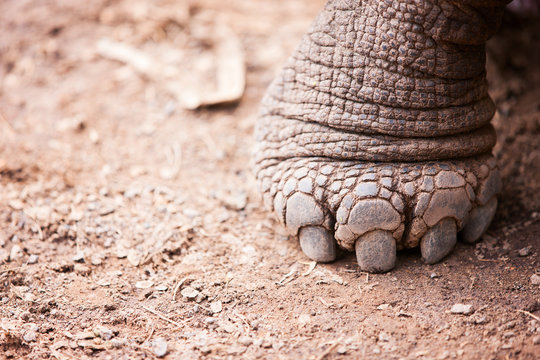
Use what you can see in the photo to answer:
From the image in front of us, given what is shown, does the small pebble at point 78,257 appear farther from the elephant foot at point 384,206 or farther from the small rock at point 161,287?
the elephant foot at point 384,206

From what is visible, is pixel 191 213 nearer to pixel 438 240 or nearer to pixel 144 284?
pixel 144 284

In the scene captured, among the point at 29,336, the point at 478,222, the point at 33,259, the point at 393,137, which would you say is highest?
the point at 393,137

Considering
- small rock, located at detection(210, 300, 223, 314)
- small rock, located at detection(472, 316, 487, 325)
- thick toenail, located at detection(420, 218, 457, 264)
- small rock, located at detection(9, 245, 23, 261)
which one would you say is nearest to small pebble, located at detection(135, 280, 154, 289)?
small rock, located at detection(210, 300, 223, 314)

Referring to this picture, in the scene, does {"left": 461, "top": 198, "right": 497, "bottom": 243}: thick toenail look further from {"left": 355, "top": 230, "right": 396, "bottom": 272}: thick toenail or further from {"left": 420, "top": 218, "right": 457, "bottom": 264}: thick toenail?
{"left": 355, "top": 230, "right": 396, "bottom": 272}: thick toenail

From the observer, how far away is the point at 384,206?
6.15ft

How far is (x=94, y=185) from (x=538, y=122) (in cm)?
213

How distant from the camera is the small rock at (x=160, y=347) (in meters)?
1.70

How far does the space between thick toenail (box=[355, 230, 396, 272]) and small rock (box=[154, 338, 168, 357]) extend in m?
0.72

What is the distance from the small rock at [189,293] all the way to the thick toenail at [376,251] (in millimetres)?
586

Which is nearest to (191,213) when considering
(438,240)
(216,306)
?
(216,306)

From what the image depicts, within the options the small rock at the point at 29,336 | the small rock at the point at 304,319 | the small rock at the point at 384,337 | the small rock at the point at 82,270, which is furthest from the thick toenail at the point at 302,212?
the small rock at the point at 29,336

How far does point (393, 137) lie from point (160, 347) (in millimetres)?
1065

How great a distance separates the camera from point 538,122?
267cm

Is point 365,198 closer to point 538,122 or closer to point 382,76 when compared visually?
point 382,76
